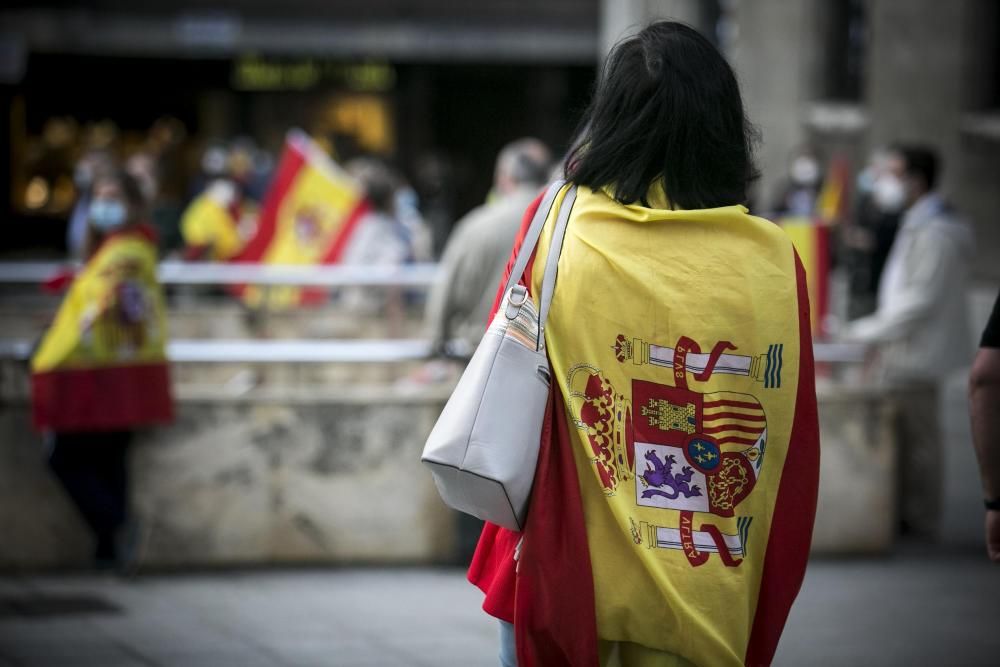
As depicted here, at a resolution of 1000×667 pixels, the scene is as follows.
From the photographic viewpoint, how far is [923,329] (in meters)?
7.50

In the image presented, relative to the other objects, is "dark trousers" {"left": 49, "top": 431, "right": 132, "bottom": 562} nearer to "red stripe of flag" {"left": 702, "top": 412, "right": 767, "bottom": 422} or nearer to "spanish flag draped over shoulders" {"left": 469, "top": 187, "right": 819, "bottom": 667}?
"spanish flag draped over shoulders" {"left": 469, "top": 187, "right": 819, "bottom": 667}

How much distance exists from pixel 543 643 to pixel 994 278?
41.5 feet

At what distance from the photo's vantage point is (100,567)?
665 centimetres

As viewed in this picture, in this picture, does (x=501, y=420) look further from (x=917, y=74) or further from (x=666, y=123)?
(x=917, y=74)

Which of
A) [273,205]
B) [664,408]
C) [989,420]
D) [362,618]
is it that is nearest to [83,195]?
[273,205]

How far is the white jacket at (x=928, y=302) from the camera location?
7367 millimetres

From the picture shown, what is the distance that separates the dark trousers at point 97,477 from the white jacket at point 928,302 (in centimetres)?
366

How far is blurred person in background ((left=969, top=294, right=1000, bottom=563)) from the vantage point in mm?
3344

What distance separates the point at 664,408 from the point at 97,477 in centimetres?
444

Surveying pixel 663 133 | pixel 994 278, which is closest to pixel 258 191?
pixel 994 278

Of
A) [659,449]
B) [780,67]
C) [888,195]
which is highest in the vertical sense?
[780,67]

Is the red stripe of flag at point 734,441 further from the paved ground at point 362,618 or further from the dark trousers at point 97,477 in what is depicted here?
the dark trousers at point 97,477

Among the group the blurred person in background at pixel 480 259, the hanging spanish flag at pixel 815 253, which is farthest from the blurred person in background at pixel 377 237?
the blurred person in background at pixel 480 259

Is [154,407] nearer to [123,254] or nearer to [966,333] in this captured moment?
[123,254]
